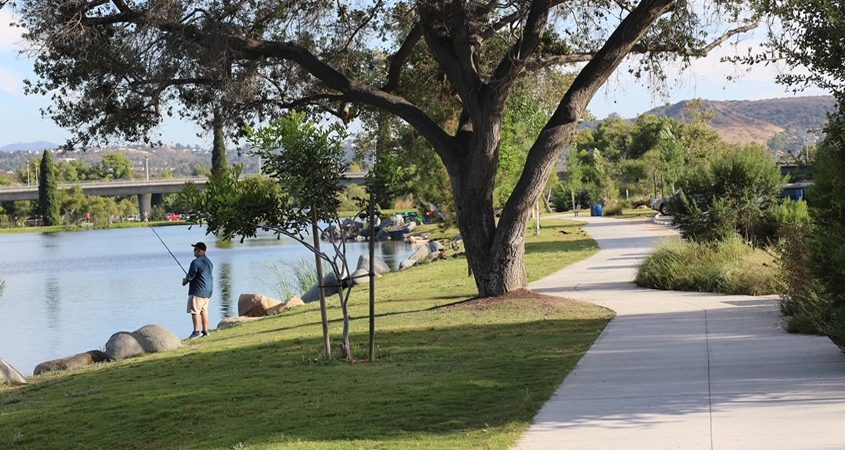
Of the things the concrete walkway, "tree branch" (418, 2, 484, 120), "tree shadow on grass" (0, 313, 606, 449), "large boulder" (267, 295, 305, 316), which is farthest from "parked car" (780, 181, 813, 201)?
"large boulder" (267, 295, 305, 316)

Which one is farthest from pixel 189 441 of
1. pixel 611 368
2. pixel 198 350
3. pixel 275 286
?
pixel 275 286

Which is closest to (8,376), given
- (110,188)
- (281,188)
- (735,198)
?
(281,188)

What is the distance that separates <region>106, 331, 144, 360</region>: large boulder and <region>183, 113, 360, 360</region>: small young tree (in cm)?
602

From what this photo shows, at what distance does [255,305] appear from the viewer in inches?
1029

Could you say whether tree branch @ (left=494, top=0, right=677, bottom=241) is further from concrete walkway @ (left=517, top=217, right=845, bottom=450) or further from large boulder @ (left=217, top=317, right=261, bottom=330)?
large boulder @ (left=217, top=317, right=261, bottom=330)

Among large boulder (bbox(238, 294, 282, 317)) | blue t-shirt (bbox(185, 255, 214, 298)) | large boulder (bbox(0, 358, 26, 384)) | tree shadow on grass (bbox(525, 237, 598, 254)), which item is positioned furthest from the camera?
tree shadow on grass (bbox(525, 237, 598, 254))

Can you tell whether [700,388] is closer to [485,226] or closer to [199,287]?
[485,226]

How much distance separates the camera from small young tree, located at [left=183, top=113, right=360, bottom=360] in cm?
1253

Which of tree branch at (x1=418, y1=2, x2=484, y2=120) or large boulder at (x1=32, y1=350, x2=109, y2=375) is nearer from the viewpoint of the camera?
large boulder at (x1=32, y1=350, x2=109, y2=375)

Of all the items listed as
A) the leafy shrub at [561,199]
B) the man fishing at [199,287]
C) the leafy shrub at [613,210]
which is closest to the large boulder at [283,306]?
the man fishing at [199,287]

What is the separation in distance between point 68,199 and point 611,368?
111225mm

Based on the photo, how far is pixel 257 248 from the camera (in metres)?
60.5

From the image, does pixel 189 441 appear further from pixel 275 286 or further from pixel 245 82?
pixel 275 286

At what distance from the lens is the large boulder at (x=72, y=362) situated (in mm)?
17547
